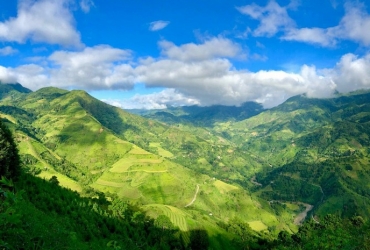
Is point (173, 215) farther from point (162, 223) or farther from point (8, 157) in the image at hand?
point (8, 157)

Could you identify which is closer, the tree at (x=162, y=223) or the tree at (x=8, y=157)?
the tree at (x=8, y=157)

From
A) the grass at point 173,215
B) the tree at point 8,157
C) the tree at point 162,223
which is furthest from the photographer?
the grass at point 173,215

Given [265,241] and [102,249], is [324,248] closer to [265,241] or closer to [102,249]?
[102,249]

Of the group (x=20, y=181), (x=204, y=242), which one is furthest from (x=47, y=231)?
(x=204, y=242)

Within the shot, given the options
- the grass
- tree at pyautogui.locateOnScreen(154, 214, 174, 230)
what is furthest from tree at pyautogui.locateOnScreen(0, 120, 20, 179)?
the grass

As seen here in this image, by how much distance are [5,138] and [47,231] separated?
7479cm

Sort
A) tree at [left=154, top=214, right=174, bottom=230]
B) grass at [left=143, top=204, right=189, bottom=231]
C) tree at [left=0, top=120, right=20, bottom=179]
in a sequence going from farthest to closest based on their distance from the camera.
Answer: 1. grass at [left=143, top=204, right=189, bottom=231]
2. tree at [left=154, top=214, right=174, bottom=230]
3. tree at [left=0, top=120, right=20, bottom=179]

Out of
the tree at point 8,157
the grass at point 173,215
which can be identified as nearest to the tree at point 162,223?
the grass at point 173,215

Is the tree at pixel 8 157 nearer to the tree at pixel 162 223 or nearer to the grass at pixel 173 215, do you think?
the tree at pixel 162 223

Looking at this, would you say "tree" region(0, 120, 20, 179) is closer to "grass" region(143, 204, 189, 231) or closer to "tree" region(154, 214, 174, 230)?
"tree" region(154, 214, 174, 230)

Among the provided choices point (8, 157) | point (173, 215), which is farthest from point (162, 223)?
point (8, 157)

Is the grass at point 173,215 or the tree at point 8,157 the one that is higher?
the tree at point 8,157

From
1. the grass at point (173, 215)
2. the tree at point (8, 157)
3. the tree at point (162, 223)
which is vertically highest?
the tree at point (8, 157)

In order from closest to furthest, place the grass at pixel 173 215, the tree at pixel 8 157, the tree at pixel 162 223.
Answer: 1. the tree at pixel 8 157
2. the tree at pixel 162 223
3. the grass at pixel 173 215
